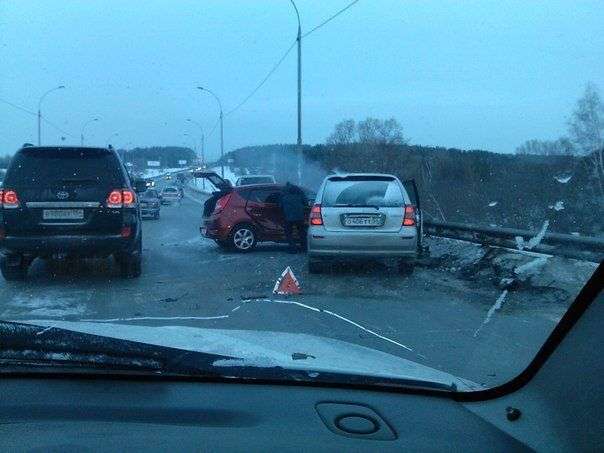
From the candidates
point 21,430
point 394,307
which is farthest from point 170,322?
point 21,430

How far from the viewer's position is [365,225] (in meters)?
11.9

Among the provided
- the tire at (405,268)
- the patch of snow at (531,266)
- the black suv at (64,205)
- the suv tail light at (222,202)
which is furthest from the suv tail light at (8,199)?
the patch of snow at (531,266)

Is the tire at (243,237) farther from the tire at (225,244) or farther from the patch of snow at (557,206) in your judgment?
the patch of snow at (557,206)

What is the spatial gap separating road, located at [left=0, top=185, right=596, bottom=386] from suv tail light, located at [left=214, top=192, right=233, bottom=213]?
2.52 metres

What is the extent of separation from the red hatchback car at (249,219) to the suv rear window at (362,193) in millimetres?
3934

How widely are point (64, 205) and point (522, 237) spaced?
608 centimetres

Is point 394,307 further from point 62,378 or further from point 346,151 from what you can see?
point 346,151

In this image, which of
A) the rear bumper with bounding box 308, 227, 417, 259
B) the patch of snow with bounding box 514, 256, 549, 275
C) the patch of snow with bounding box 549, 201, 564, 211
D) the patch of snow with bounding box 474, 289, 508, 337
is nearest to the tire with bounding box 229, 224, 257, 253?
the rear bumper with bounding box 308, 227, 417, 259

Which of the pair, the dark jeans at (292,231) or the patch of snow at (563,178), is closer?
the patch of snow at (563,178)

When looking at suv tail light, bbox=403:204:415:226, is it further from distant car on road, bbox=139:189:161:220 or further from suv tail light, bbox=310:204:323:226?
distant car on road, bbox=139:189:161:220

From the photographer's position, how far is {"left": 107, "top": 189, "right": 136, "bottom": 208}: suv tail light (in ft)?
36.8

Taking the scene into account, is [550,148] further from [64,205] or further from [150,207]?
[150,207]

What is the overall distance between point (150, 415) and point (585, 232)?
5.53m

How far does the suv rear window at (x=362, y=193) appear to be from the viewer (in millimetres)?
12125
